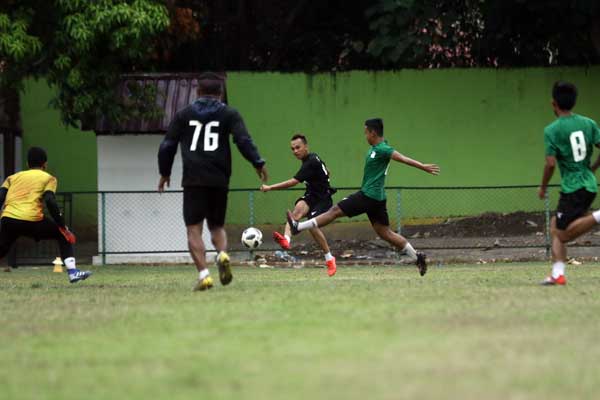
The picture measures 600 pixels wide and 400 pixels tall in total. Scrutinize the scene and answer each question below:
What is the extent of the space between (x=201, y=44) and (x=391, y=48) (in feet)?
16.1

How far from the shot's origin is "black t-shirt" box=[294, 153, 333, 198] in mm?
18791

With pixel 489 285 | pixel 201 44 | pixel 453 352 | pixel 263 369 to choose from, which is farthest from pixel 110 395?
pixel 201 44

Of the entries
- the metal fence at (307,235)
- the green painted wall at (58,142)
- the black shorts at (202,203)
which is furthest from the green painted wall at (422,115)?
the black shorts at (202,203)

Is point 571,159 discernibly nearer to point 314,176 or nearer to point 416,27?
point 314,176

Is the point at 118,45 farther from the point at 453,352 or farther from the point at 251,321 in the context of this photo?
the point at 453,352

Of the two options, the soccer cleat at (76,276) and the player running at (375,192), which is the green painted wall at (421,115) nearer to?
the player running at (375,192)

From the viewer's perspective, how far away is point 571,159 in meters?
12.5

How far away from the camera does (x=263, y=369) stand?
6629 mm

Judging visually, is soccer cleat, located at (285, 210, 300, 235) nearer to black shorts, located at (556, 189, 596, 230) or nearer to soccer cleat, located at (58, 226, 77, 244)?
soccer cleat, located at (58, 226, 77, 244)

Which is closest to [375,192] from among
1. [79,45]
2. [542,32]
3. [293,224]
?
[293,224]

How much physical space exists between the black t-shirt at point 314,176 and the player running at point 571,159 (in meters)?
6.61

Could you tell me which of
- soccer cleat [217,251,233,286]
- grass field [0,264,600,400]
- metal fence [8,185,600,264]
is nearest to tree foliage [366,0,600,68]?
metal fence [8,185,600,264]

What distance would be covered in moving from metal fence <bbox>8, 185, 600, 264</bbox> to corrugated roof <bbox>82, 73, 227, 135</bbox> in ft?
3.92

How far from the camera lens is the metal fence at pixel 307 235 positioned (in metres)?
23.0
